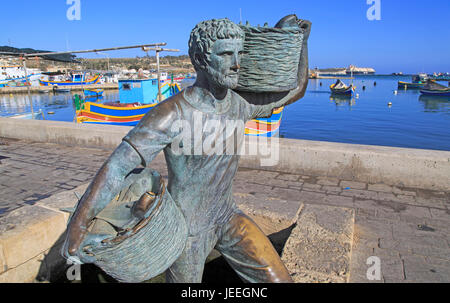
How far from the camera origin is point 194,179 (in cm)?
168

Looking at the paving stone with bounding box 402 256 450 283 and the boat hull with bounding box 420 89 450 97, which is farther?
the boat hull with bounding box 420 89 450 97

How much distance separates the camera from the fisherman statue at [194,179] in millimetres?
1404

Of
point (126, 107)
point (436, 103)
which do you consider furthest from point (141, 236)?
point (436, 103)

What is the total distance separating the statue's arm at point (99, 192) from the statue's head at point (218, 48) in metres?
0.52

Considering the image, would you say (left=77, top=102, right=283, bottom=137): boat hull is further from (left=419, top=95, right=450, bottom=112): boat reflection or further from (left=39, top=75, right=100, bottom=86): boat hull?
(left=39, top=75, right=100, bottom=86): boat hull

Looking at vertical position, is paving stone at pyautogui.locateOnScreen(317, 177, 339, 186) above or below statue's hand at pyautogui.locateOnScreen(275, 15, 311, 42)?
below

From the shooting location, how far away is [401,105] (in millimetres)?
37938

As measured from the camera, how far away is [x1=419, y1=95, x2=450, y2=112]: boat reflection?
3488 centimetres

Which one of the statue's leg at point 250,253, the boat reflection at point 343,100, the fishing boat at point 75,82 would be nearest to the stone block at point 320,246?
the statue's leg at point 250,253

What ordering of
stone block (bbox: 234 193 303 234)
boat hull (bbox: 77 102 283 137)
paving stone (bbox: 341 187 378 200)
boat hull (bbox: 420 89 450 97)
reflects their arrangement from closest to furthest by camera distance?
stone block (bbox: 234 193 303 234), paving stone (bbox: 341 187 378 200), boat hull (bbox: 77 102 283 137), boat hull (bbox: 420 89 450 97)

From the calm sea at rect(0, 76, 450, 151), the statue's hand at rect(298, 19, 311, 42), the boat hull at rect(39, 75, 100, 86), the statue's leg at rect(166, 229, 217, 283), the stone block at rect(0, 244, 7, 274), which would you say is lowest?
the calm sea at rect(0, 76, 450, 151)

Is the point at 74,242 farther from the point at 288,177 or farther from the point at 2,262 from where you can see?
the point at 288,177

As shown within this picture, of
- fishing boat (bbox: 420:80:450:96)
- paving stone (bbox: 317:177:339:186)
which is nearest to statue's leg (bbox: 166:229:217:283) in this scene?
paving stone (bbox: 317:177:339:186)
